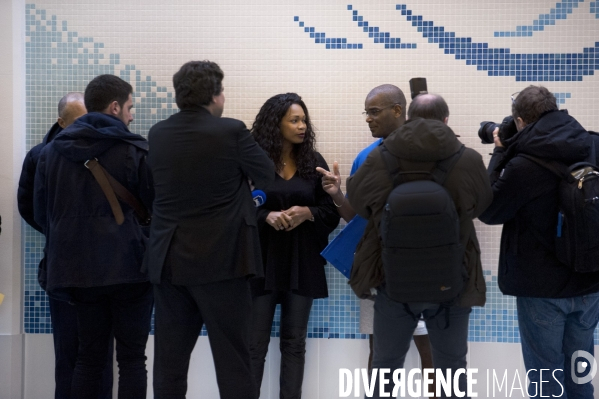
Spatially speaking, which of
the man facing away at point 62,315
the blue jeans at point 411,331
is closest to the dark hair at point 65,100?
the man facing away at point 62,315

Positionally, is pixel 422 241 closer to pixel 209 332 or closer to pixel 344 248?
pixel 344 248

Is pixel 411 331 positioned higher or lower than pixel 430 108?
lower

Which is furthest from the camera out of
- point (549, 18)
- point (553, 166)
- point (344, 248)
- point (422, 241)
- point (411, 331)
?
point (549, 18)

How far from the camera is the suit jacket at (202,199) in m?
2.83

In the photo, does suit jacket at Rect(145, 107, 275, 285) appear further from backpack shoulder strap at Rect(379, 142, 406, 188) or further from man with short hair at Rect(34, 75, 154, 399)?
backpack shoulder strap at Rect(379, 142, 406, 188)

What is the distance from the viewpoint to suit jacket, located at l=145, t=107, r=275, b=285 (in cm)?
283

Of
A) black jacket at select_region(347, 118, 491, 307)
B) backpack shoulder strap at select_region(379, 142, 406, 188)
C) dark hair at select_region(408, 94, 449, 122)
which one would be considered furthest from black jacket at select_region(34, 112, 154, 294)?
dark hair at select_region(408, 94, 449, 122)

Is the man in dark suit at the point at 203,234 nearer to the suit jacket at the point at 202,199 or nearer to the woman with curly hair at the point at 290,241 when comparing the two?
the suit jacket at the point at 202,199

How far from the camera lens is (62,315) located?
3.80 meters

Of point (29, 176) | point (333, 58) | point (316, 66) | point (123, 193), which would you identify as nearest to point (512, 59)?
point (333, 58)

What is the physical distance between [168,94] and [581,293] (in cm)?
277

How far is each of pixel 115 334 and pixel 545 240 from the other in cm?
Result: 207

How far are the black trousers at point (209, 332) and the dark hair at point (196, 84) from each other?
775mm

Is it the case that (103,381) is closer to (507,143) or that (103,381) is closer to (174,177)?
(174,177)
